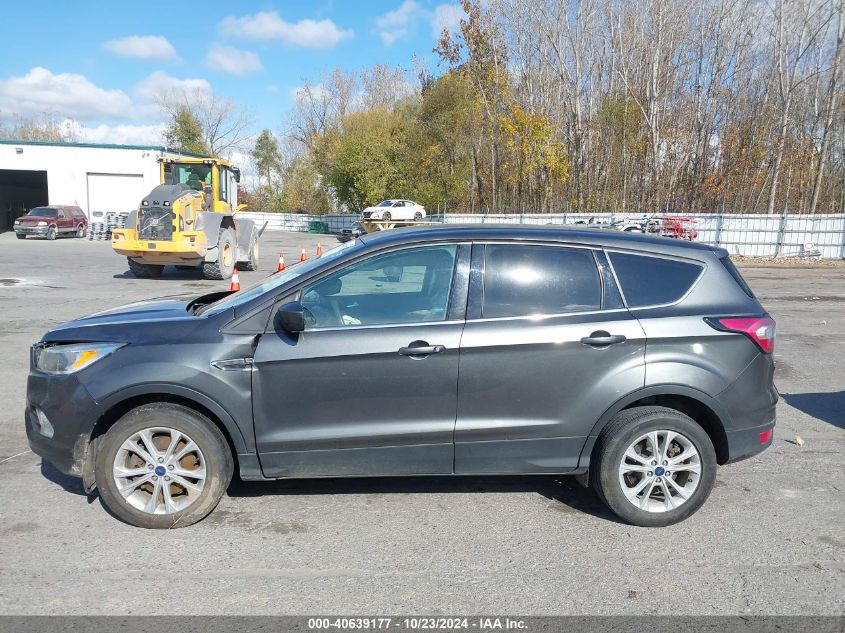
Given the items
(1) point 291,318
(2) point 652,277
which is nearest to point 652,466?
(2) point 652,277

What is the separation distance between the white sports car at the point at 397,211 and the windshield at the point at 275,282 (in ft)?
118

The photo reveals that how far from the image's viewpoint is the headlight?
3740 millimetres

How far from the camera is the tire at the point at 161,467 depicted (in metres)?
3.71

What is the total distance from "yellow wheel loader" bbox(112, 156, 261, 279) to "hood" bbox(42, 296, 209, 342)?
11.6 meters

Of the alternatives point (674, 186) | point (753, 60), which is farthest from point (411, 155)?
point (753, 60)

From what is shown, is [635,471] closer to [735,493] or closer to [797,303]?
[735,493]

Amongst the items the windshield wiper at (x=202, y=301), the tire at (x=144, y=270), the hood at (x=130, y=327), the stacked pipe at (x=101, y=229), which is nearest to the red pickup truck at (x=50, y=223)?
the stacked pipe at (x=101, y=229)

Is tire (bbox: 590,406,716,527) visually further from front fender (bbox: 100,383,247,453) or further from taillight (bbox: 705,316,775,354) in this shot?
front fender (bbox: 100,383,247,453)

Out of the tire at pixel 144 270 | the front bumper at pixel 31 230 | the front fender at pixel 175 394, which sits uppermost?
the front fender at pixel 175 394

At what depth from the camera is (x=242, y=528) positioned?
3.82 meters

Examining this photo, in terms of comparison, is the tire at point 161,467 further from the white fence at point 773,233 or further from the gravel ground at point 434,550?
the white fence at point 773,233

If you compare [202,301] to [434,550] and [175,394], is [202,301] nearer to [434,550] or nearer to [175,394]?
[175,394]

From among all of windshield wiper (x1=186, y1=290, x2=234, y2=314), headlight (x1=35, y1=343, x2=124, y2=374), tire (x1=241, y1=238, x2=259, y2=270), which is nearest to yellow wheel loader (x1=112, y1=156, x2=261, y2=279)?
tire (x1=241, y1=238, x2=259, y2=270)

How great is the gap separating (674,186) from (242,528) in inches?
1436
